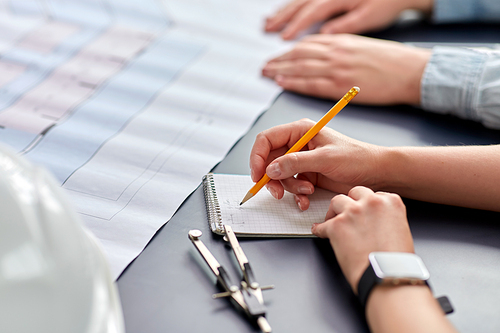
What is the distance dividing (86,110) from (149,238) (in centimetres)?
35

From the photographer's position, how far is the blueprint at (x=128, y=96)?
61 cm

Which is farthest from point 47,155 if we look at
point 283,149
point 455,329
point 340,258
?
point 455,329

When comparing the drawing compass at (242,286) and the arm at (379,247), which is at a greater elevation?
the arm at (379,247)

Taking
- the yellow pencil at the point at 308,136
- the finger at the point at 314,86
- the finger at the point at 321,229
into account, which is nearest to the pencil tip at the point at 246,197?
the yellow pencil at the point at 308,136

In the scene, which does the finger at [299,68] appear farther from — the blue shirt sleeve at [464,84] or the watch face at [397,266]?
the watch face at [397,266]

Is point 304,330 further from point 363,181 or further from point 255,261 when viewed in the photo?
point 363,181

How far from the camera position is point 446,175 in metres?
0.61

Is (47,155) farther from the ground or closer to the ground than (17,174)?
closer to the ground

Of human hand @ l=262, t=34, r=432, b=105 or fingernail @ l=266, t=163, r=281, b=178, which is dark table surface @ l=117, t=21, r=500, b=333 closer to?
fingernail @ l=266, t=163, r=281, b=178

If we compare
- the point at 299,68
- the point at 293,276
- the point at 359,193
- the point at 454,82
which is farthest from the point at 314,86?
the point at 293,276

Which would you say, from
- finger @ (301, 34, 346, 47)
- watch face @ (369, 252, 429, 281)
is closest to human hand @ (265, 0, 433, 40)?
finger @ (301, 34, 346, 47)

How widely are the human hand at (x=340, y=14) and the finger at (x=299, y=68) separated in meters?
0.18

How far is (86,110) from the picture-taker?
779 millimetres

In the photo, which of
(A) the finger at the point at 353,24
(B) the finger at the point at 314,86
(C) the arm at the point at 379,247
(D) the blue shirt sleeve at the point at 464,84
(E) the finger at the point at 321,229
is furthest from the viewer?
(A) the finger at the point at 353,24
